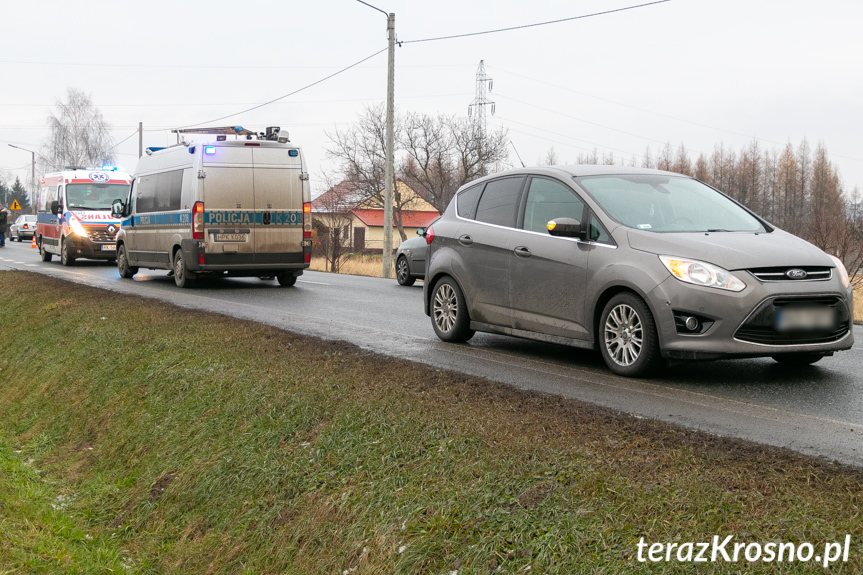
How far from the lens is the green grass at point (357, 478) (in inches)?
138

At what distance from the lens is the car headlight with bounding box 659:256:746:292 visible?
6.25 m

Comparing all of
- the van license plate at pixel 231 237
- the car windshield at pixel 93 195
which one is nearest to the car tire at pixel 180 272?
the van license plate at pixel 231 237

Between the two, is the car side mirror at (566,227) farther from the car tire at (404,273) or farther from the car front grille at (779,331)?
the car tire at (404,273)

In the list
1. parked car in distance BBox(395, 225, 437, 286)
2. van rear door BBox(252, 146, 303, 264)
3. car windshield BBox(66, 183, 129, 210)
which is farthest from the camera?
car windshield BBox(66, 183, 129, 210)

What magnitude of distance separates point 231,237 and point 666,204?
10.7 m

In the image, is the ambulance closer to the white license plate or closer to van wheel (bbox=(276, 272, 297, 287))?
van wheel (bbox=(276, 272, 297, 287))

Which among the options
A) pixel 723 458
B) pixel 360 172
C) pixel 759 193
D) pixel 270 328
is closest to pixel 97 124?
pixel 360 172

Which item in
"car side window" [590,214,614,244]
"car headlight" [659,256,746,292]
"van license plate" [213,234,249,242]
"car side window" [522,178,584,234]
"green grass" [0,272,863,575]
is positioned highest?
"car side window" [522,178,584,234]

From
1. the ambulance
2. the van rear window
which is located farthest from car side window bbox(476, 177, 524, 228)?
the ambulance

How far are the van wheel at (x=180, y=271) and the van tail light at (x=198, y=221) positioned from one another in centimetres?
87

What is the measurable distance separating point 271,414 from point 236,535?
1.25 metres

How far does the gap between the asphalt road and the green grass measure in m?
0.54

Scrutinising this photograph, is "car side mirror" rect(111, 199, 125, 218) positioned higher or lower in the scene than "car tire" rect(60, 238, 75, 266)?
higher

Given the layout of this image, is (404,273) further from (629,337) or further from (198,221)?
(629,337)
